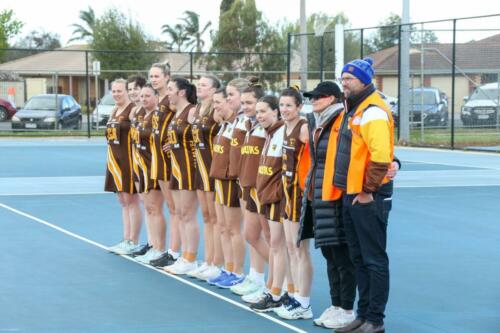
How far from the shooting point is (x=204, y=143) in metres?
9.55

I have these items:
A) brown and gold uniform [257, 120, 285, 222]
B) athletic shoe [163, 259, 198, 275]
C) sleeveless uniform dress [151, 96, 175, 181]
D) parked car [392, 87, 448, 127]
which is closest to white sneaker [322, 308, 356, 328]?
brown and gold uniform [257, 120, 285, 222]

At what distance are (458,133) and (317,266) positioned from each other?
22.1m

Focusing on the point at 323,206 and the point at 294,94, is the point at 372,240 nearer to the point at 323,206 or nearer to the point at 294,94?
the point at 323,206

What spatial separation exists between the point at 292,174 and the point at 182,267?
2359mm

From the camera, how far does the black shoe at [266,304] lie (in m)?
8.16

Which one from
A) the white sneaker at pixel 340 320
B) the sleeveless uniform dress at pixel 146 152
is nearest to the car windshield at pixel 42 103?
the sleeveless uniform dress at pixel 146 152

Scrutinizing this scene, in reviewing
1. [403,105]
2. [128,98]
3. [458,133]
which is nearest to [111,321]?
[128,98]

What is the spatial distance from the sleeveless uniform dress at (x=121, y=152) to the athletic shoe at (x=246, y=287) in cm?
247

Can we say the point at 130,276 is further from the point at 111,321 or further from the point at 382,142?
the point at 382,142

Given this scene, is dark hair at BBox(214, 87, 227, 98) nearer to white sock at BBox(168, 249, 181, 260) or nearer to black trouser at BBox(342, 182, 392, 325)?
white sock at BBox(168, 249, 181, 260)

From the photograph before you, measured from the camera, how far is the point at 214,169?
9.09 meters

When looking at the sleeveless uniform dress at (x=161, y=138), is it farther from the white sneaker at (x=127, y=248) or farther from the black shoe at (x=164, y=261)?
the white sneaker at (x=127, y=248)

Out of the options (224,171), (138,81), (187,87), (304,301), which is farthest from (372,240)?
(138,81)

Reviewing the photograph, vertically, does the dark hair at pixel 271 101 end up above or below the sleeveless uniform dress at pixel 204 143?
above
